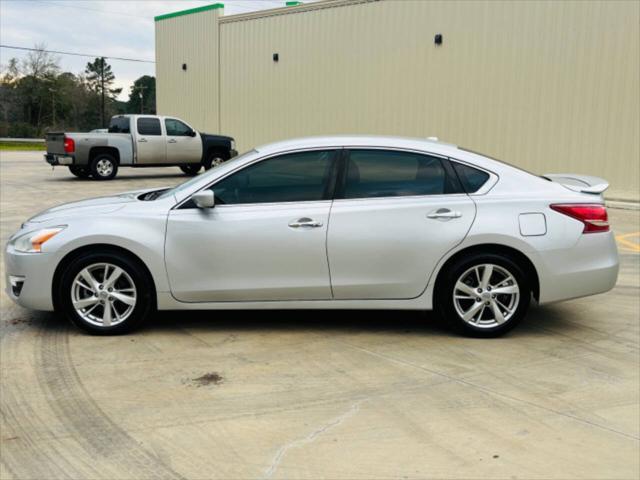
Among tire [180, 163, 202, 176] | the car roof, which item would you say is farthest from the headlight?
tire [180, 163, 202, 176]

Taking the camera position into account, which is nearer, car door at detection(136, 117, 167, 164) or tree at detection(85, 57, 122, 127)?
car door at detection(136, 117, 167, 164)

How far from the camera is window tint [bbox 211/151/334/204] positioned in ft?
18.5

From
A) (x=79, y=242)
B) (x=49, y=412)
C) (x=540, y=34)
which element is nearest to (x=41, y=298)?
(x=79, y=242)

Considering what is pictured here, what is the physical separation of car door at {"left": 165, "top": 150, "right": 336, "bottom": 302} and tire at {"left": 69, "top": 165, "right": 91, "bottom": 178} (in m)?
16.3

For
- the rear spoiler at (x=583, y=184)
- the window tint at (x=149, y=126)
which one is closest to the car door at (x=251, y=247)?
the rear spoiler at (x=583, y=184)

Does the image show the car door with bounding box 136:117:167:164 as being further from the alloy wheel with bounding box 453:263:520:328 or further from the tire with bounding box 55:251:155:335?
the alloy wheel with bounding box 453:263:520:328

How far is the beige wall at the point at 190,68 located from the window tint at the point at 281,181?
73.8 feet

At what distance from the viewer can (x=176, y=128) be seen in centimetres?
2170

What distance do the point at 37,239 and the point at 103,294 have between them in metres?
0.67

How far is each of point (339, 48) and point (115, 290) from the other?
18.0m

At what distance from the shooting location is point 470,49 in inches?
730

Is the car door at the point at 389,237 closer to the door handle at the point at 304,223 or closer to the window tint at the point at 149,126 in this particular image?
the door handle at the point at 304,223

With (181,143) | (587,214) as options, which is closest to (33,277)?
(587,214)

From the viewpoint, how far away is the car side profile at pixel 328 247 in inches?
217
